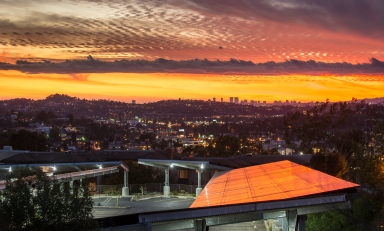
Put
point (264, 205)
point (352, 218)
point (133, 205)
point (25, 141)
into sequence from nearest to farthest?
point (264, 205) < point (352, 218) < point (133, 205) < point (25, 141)

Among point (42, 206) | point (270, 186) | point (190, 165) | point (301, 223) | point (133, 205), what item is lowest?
point (133, 205)

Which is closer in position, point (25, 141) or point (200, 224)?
point (200, 224)

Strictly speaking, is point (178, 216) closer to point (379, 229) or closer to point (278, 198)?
point (278, 198)

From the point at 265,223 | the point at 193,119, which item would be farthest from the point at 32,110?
the point at 265,223

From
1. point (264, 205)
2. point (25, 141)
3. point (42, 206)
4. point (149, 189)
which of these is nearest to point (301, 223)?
point (264, 205)

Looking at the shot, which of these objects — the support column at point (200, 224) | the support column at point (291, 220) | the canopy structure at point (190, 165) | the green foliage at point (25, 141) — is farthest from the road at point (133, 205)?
the green foliage at point (25, 141)

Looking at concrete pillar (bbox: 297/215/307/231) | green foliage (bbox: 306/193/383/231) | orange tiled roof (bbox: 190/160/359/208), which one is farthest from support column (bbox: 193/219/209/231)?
green foliage (bbox: 306/193/383/231)

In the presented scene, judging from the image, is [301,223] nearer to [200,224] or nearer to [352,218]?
[352,218]
